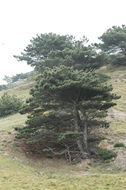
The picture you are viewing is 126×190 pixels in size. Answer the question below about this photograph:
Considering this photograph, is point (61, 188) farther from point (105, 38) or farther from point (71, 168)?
point (105, 38)

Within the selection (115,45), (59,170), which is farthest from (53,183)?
(115,45)

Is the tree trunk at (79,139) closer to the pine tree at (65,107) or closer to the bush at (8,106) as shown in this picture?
the pine tree at (65,107)

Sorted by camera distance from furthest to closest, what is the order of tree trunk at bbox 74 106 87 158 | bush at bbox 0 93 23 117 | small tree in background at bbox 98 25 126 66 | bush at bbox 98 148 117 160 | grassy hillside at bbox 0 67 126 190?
1. small tree in background at bbox 98 25 126 66
2. bush at bbox 0 93 23 117
3. tree trunk at bbox 74 106 87 158
4. bush at bbox 98 148 117 160
5. grassy hillside at bbox 0 67 126 190

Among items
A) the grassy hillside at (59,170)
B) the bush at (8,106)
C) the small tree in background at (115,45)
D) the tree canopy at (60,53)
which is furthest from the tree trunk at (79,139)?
the small tree in background at (115,45)

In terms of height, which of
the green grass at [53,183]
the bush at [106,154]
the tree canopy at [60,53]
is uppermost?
the tree canopy at [60,53]

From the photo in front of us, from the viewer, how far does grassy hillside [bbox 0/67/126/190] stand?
39.8 ft

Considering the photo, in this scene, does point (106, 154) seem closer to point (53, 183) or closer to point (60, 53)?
point (53, 183)

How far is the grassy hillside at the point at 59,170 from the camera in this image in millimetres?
12141

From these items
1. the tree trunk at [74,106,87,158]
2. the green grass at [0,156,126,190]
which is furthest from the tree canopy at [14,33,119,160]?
the green grass at [0,156,126,190]

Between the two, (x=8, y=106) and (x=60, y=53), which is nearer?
(x=8, y=106)

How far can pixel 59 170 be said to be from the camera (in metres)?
18.1

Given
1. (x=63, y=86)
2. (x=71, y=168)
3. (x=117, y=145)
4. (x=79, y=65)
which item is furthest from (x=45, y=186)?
(x=79, y=65)

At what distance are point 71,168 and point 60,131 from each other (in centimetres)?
354

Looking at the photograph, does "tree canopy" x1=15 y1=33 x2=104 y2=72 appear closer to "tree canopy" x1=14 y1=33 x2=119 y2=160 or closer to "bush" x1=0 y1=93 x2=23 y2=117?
"bush" x1=0 y1=93 x2=23 y2=117
